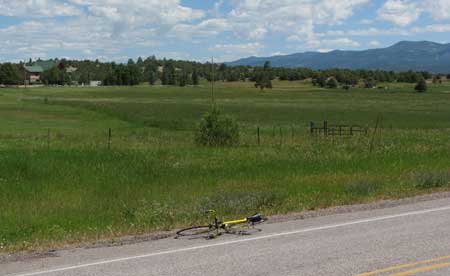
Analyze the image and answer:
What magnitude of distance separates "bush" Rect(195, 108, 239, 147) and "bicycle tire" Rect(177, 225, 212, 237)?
23.5m

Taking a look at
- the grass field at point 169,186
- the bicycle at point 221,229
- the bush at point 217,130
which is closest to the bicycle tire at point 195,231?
the bicycle at point 221,229

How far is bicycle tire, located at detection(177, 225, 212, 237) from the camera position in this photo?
1024 cm

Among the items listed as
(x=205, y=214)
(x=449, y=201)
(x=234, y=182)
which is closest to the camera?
(x=205, y=214)

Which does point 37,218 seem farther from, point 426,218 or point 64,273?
point 426,218

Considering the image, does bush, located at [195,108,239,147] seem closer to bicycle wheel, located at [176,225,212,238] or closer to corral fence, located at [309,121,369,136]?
corral fence, located at [309,121,369,136]

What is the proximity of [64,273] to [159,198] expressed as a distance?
757 cm

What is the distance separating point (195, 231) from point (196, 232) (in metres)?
0.11

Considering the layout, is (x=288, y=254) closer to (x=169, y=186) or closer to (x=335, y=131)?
(x=169, y=186)

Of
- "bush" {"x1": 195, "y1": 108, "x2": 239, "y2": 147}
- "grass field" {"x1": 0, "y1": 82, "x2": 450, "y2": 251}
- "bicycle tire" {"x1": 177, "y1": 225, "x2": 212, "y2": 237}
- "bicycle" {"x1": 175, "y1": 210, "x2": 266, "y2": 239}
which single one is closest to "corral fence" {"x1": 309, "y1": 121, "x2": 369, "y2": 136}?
"bush" {"x1": 195, "y1": 108, "x2": 239, "y2": 147}

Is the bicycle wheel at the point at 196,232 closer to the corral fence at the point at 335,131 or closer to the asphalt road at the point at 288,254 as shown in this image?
the asphalt road at the point at 288,254

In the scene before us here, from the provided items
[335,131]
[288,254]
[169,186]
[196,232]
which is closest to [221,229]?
[196,232]

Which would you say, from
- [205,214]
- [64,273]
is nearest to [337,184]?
[205,214]

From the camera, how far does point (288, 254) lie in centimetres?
852

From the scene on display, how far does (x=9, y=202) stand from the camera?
14797 mm
